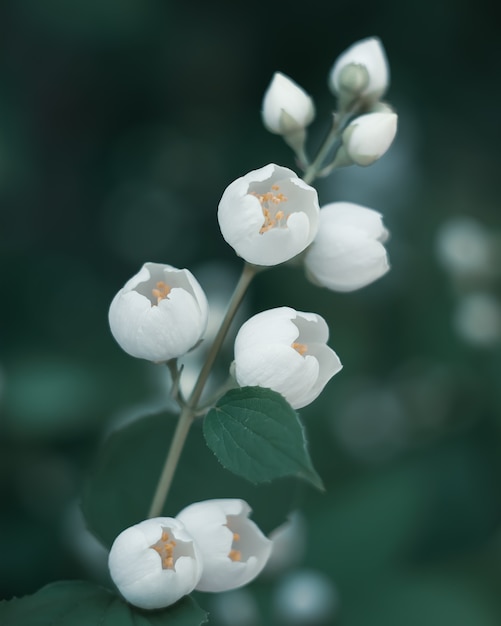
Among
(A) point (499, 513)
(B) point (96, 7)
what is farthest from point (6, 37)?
(A) point (499, 513)

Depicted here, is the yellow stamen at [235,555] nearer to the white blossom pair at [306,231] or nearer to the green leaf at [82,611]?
the green leaf at [82,611]

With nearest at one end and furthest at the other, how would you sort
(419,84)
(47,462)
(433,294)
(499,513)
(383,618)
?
(383,618) < (47,462) < (499,513) < (433,294) < (419,84)

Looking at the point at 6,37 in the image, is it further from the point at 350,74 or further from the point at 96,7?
the point at 350,74

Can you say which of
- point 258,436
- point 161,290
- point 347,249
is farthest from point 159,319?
point 347,249

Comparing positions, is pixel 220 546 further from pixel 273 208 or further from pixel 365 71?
pixel 365 71

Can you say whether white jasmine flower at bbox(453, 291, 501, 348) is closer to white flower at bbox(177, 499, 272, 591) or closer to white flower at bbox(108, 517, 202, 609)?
white flower at bbox(177, 499, 272, 591)

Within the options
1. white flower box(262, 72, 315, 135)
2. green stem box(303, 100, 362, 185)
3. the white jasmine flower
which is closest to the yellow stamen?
green stem box(303, 100, 362, 185)
